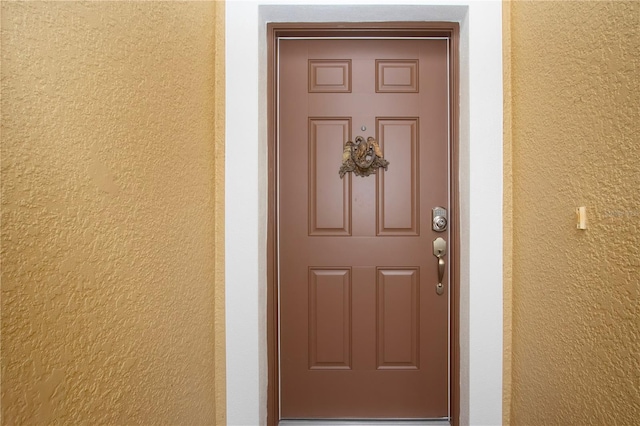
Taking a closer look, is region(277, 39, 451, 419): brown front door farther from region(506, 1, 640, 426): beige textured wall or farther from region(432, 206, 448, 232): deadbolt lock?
region(506, 1, 640, 426): beige textured wall

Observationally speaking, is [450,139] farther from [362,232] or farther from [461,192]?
[362,232]

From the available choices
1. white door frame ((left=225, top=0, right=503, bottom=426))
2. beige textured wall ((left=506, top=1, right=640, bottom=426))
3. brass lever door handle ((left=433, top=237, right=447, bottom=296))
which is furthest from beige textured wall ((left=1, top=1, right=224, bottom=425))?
beige textured wall ((left=506, top=1, right=640, bottom=426))

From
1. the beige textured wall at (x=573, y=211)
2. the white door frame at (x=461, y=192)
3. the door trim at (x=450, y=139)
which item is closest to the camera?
the beige textured wall at (x=573, y=211)

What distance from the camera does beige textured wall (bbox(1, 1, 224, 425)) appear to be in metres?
0.73

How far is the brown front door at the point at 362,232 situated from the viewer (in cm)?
185

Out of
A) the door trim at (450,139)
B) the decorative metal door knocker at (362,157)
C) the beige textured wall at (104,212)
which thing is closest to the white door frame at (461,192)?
the door trim at (450,139)

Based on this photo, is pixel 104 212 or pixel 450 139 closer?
pixel 104 212

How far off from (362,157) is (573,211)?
0.93m

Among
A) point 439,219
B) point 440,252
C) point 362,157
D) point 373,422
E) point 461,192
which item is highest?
point 362,157

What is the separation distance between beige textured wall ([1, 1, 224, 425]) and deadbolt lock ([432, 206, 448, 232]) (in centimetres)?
112

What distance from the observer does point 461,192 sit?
1.73 meters

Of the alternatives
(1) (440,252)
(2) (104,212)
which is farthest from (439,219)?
(2) (104,212)

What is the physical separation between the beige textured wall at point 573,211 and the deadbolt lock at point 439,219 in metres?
0.32

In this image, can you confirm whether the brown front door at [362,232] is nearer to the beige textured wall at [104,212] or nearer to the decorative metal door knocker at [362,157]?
the decorative metal door knocker at [362,157]
